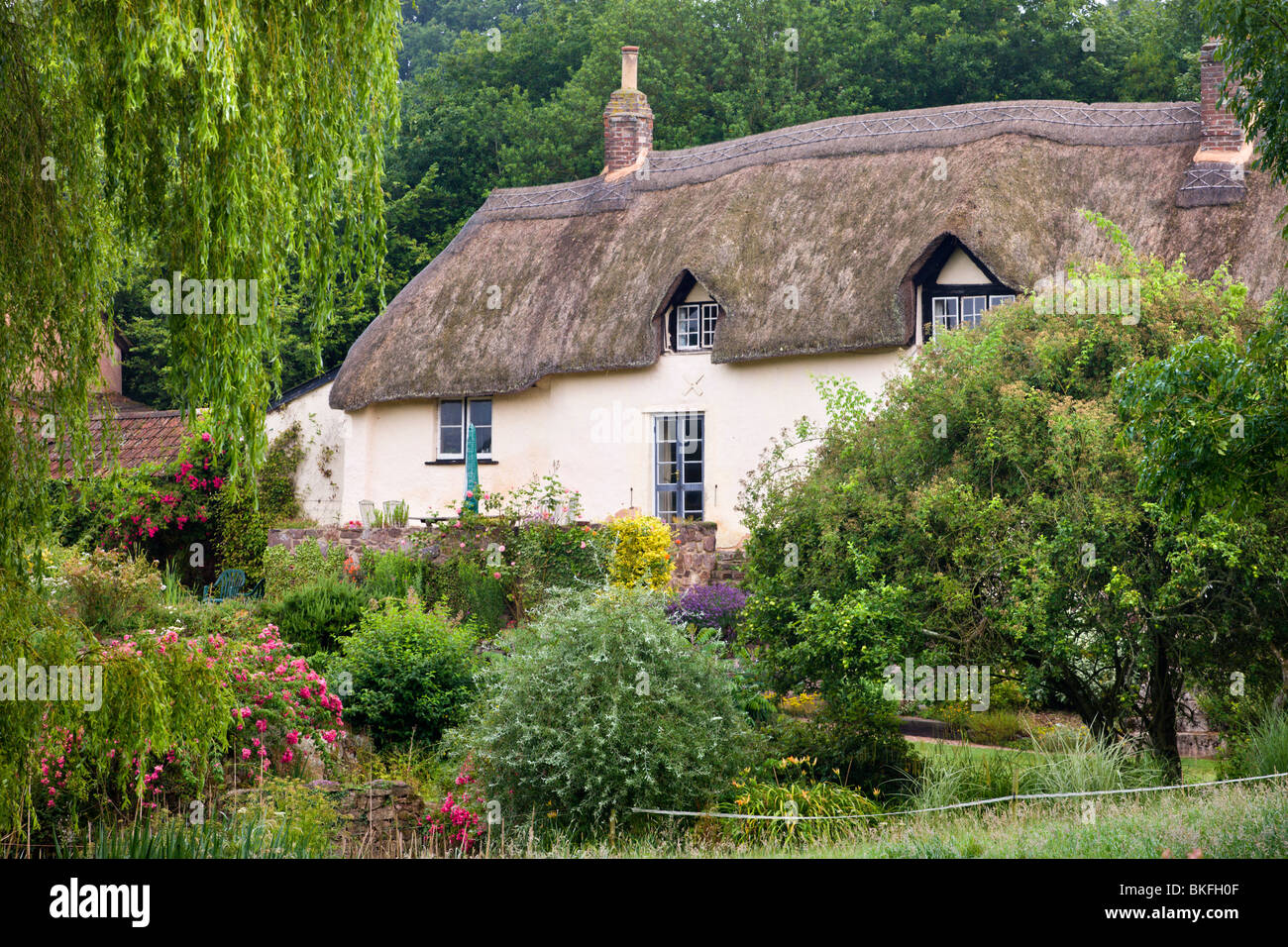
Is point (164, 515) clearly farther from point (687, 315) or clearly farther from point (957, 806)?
point (957, 806)

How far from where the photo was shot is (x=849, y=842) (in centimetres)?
952

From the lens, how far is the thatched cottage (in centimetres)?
1991

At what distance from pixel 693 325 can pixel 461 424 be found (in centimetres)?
443

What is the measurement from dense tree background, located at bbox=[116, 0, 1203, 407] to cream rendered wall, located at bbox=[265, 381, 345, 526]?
6.22m

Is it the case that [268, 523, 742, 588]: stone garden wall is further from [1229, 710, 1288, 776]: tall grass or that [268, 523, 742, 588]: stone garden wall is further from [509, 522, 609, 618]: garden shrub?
[1229, 710, 1288, 776]: tall grass

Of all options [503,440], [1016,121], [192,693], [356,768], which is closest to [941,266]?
[1016,121]

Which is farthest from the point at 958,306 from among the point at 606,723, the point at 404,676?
the point at 606,723

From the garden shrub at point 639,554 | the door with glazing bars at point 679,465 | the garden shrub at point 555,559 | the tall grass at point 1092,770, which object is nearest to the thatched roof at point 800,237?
the door with glazing bars at point 679,465

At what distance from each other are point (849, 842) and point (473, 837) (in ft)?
9.35

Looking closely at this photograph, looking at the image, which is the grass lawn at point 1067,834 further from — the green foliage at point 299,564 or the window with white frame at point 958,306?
the window with white frame at point 958,306

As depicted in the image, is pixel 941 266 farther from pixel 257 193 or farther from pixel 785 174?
pixel 257 193

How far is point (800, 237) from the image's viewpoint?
21.8 m

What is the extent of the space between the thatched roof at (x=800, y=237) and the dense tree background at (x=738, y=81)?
24.7ft

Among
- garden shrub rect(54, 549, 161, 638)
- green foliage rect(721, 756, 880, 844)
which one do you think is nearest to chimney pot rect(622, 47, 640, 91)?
garden shrub rect(54, 549, 161, 638)
